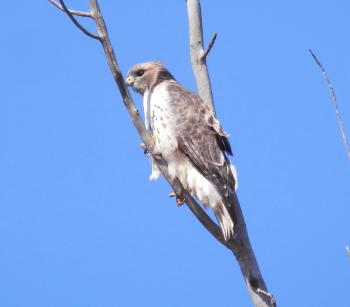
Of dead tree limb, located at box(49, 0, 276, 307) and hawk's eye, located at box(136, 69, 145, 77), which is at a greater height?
hawk's eye, located at box(136, 69, 145, 77)

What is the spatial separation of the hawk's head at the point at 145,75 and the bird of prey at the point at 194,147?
19.8 inches

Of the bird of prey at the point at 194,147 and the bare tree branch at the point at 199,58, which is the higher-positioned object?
the bare tree branch at the point at 199,58

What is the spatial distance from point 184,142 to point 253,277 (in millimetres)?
1193

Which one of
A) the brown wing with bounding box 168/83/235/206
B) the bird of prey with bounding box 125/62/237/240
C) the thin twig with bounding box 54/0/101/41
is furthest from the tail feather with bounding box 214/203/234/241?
the thin twig with bounding box 54/0/101/41

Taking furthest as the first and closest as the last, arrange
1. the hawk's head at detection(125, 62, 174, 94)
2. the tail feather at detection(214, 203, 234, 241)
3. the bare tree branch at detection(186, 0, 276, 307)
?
the hawk's head at detection(125, 62, 174, 94)
the tail feather at detection(214, 203, 234, 241)
the bare tree branch at detection(186, 0, 276, 307)

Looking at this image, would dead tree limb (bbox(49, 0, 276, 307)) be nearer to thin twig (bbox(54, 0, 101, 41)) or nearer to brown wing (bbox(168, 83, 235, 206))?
thin twig (bbox(54, 0, 101, 41))

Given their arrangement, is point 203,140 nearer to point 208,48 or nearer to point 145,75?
point 208,48

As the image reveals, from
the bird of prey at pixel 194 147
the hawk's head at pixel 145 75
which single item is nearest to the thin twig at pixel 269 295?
the bird of prey at pixel 194 147

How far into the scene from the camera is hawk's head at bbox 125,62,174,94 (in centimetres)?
520

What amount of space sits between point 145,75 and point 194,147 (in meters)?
1.04

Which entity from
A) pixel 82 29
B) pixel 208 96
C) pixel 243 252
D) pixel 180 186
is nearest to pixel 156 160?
pixel 180 186

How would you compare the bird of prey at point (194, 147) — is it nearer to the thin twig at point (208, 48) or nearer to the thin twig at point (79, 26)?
the thin twig at point (208, 48)

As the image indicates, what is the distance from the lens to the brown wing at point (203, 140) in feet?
14.3

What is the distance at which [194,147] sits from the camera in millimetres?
4438
